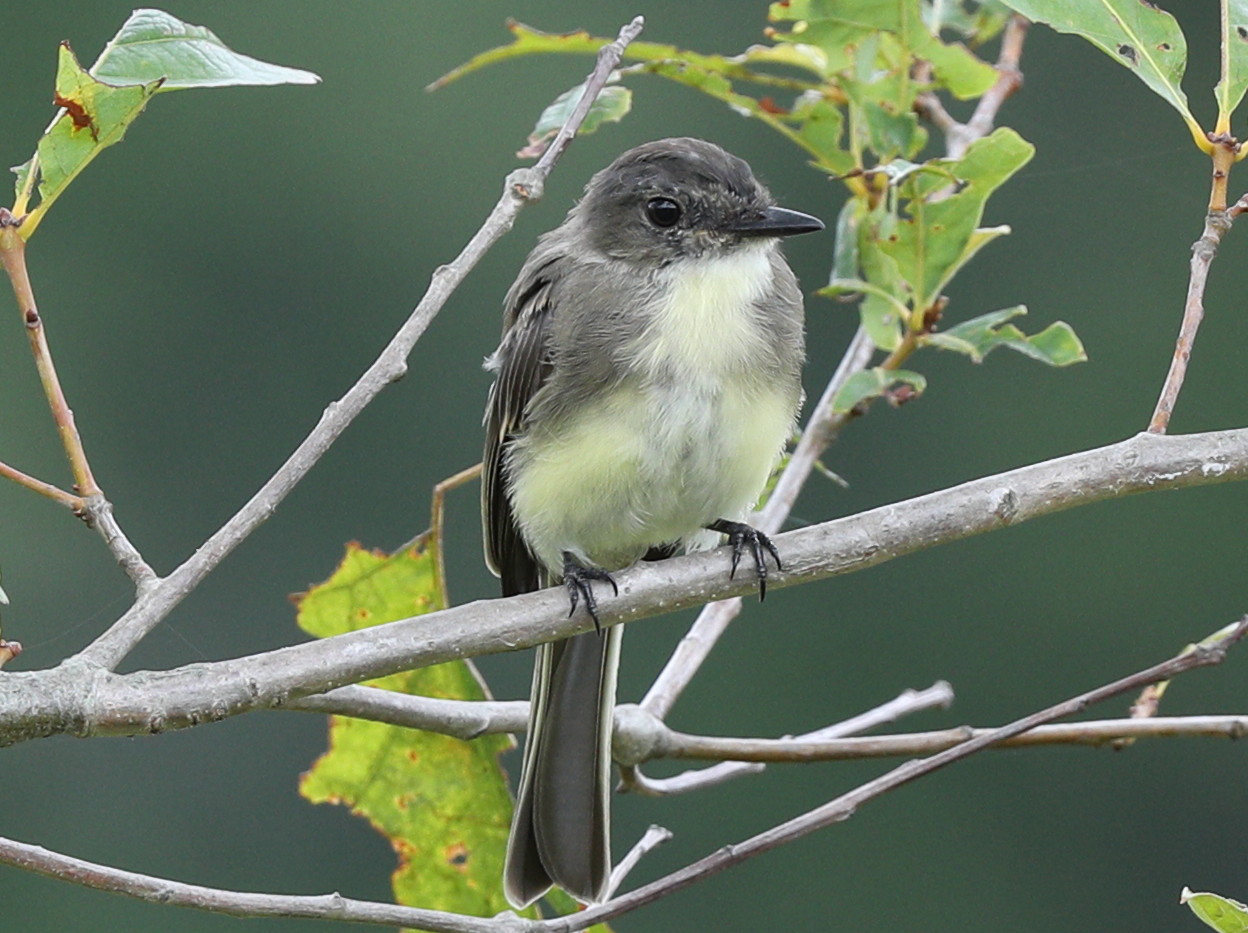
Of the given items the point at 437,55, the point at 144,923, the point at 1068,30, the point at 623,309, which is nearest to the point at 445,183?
the point at 437,55

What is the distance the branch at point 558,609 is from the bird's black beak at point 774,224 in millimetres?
877

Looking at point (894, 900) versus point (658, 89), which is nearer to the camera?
point (894, 900)

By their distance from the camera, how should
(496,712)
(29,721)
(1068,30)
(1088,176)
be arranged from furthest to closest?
(1088,176), (496,712), (1068,30), (29,721)

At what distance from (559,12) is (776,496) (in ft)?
38.5

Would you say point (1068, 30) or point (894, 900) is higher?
point (1068, 30)

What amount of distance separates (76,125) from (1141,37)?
4.86 feet

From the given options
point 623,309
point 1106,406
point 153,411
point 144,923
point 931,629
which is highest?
point 623,309

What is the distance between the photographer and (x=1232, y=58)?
2.58 meters

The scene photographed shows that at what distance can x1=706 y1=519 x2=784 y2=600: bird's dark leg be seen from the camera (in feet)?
8.71

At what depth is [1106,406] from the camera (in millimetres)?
13391

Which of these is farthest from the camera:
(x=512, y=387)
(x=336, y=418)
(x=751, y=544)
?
(x=512, y=387)

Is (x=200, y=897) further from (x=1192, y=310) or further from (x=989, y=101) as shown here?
(x=989, y=101)

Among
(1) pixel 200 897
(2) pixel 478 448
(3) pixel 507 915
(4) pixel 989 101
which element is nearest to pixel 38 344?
(1) pixel 200 897

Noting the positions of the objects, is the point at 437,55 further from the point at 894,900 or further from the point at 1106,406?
the point at 894,900
